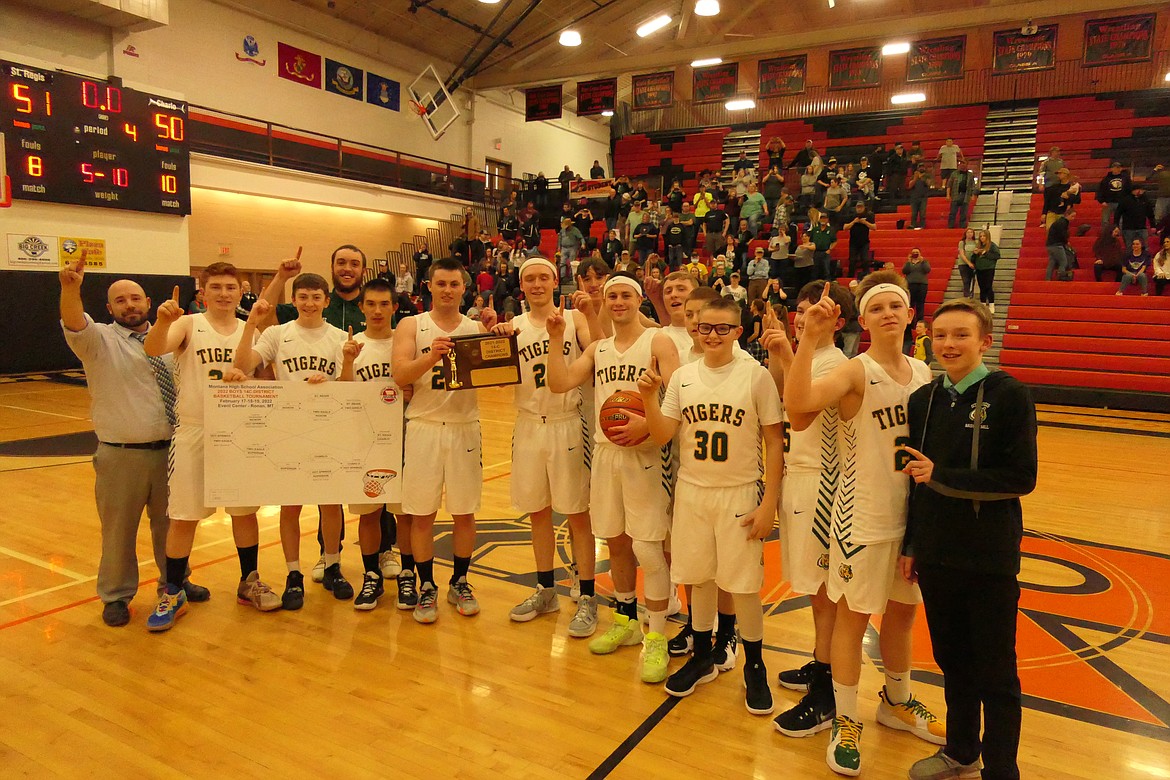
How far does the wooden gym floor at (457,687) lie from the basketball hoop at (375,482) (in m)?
0.78

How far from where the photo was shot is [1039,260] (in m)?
16.0

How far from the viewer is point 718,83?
16.0m

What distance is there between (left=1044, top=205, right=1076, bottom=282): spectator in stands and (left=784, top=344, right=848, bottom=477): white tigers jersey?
14166 mm

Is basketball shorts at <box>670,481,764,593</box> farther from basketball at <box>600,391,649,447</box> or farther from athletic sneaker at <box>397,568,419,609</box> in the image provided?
athletic sneaker at <box>397,568,419,609</box>

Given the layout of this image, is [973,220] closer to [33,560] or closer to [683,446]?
[683,446]

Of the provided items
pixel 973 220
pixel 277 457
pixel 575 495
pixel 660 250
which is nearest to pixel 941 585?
pixel 575 495

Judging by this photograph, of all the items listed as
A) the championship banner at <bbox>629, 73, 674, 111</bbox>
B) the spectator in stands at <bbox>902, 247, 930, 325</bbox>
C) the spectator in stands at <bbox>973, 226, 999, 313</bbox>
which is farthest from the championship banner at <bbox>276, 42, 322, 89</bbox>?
the spectator in stands at <bbox>973, 226, 999, 313</bbox>

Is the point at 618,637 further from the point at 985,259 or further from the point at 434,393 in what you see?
the point at 985,259

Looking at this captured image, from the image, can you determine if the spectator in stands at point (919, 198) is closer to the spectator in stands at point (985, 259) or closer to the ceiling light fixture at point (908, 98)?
the spectator in stands at point (985, 259)

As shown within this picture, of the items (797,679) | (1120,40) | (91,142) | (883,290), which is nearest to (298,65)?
(91,142)

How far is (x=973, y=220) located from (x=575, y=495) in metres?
17.7

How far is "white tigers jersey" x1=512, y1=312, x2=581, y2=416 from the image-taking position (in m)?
4.23

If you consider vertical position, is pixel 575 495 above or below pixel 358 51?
below

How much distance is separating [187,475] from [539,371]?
216 cm
